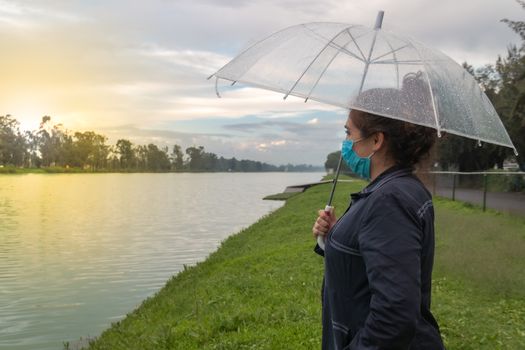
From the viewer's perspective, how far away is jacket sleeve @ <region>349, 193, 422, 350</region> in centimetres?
200

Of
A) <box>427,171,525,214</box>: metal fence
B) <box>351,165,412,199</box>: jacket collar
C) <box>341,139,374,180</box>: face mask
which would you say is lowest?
<box>427,171,525,214</box>: metal fence

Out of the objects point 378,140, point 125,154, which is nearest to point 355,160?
point 378,140

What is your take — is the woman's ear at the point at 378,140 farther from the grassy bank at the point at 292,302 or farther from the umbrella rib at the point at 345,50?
the grassy bank at the point at 292,302

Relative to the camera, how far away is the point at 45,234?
2036 centimetres

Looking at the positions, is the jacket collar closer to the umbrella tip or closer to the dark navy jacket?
the dark navy jacket

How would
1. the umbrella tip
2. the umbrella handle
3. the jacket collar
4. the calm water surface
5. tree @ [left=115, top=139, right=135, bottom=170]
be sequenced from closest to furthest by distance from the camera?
1. the jacket collar
2. the umbrella handle
3. the umbrella tip
4. the calm water surface
5. tree @ [left=115, top=139, right=135, bottom=170]

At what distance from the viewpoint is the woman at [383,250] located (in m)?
2.01

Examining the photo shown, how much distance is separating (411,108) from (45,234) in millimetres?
19877

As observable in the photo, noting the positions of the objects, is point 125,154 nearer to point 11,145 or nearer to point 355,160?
point 11,145

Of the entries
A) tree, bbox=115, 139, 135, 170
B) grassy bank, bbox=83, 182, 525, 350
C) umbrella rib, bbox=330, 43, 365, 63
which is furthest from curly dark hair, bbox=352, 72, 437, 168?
tree, bbox=115, 139, 135, 170

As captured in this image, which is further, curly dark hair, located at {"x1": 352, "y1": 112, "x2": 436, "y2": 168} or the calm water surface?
the calm water surface

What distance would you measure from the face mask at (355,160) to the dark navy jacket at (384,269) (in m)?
0.15

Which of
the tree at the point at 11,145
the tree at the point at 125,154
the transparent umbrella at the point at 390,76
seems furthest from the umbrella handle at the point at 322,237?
the tree at the point at 125,154

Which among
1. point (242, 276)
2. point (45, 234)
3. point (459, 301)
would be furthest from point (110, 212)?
point (459, 301)
